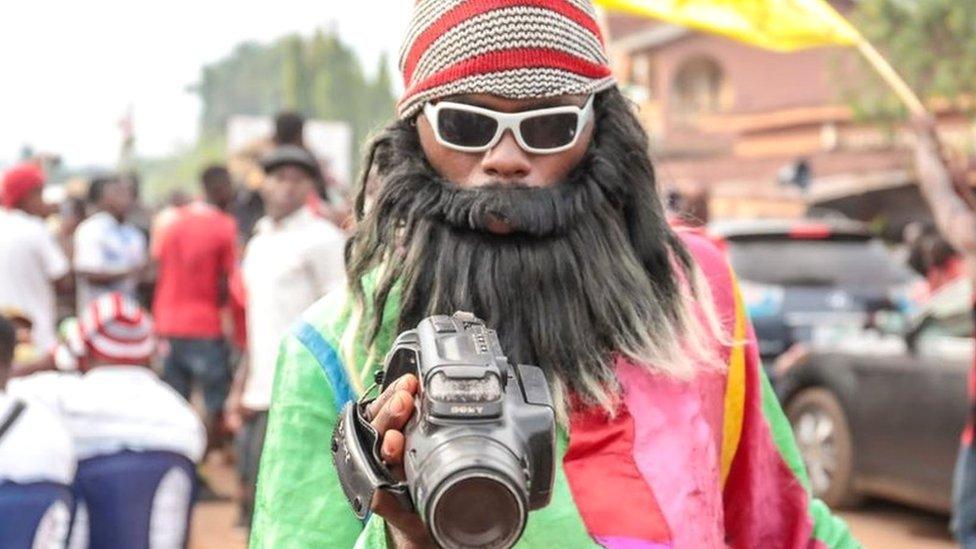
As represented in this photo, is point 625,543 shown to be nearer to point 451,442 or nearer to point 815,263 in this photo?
point 451,442

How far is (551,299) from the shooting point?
6.98 feet

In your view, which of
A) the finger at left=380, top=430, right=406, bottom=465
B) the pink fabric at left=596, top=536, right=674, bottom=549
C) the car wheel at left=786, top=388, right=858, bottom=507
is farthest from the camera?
the car wheel at left=786, top=388, right=858, bottom=507

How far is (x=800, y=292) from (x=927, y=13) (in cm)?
1864

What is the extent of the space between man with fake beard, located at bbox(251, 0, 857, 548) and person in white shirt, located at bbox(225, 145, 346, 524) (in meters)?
3.67

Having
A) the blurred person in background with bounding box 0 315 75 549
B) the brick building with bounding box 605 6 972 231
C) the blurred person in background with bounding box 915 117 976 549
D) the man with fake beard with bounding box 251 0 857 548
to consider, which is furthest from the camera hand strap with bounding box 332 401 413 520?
the brick building with bounding box 605 6 972 231

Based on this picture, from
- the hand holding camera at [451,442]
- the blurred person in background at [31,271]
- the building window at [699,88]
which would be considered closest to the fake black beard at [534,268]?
the hand holding camera at [451,442]

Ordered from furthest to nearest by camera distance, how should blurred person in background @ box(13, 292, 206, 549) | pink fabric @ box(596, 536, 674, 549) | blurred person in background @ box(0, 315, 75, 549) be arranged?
blurred person in background @ box(13, 292, 206, 549), blurred person in background @ box(0, 315, 75, 549), pink fabric @ box(596, 536, 674, 549)

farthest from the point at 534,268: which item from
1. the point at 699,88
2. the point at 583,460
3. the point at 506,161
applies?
the point at 699,88

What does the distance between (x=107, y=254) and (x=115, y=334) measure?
4.86 m

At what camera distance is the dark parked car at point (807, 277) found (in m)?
10.7

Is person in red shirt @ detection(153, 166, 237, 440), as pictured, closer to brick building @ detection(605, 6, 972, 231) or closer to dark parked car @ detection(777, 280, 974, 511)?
dark parked car @ detection(777, 280, 974, 511)

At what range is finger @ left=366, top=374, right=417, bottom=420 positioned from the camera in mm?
1552

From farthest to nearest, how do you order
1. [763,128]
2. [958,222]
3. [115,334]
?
[763,128]
[958,222]
[115,334]

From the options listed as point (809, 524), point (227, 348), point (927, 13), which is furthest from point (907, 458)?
point (927, 13)
